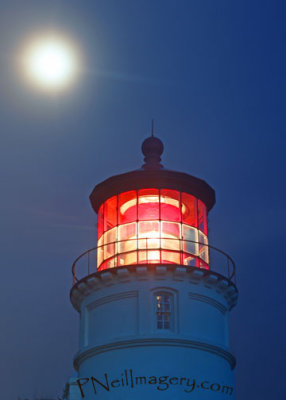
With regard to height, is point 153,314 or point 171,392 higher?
point 153,314

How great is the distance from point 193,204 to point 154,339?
476cm

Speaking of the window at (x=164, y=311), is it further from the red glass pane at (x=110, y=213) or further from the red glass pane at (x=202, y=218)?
the red glass pane at (x=110, y=213)

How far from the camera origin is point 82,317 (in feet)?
79.8

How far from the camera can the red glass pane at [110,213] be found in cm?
2442

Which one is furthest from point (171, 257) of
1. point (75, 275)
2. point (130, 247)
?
point (75, 275)

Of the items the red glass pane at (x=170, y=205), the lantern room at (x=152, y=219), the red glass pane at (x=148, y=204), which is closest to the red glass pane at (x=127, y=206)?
the lantern room at (x=152, y=219)

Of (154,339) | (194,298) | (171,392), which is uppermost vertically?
(194,298)

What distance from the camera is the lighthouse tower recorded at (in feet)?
73.0

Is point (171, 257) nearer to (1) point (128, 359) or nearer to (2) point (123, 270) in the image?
(2) point (123, 270)

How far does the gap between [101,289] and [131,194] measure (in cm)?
317

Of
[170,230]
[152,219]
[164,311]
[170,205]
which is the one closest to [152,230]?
[152,219]

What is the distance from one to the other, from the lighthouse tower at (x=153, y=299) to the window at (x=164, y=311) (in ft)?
0.10

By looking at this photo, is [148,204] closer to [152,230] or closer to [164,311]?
[152,230]

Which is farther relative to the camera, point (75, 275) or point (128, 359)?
point (75, 275)
